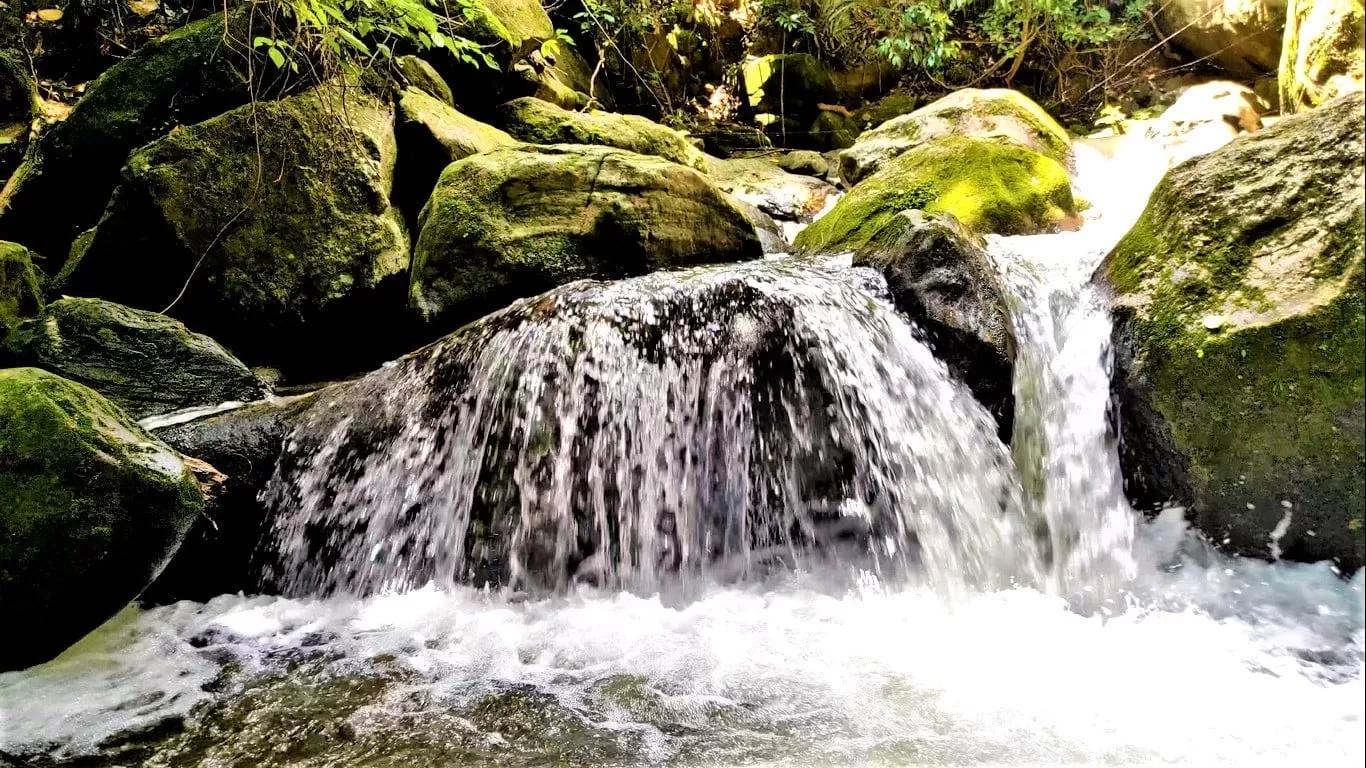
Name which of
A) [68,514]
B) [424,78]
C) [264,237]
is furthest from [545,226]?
[68,514]

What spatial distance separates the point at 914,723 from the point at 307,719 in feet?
6.01

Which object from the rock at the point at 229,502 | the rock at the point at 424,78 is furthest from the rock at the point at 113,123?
the rock at the point at 229,502

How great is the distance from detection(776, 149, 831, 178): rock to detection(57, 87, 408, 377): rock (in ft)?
19.2

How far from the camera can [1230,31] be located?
8648 mm

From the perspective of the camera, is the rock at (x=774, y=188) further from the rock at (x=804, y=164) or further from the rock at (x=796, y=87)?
the rock at (x=796, y=87)

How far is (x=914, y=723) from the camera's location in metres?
1.96

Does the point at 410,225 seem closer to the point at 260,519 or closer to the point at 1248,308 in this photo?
the point at 260,519

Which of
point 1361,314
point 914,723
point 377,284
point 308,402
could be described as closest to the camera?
point 914,723

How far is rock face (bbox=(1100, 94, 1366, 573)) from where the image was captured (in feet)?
7.87

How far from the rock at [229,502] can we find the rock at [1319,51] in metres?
4.78

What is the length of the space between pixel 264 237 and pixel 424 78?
7.84 ft

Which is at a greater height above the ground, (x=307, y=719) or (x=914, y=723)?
(x=307, y=719)

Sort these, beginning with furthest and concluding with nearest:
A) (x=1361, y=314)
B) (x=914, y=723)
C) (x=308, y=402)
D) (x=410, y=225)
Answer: (x=410, y=225) → (x=308, y=402) → (x=1361, y=314) → (x=914, y=723)

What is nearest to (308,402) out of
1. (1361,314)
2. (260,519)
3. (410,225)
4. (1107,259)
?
(260,519)
